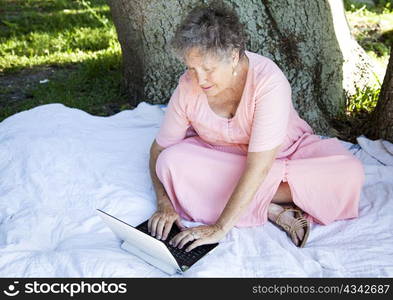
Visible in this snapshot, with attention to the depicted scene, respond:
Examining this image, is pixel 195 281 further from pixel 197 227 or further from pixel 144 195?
pixel 144 195

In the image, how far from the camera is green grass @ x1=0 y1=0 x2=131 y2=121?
4434 mm

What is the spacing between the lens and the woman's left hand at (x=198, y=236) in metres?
2.42

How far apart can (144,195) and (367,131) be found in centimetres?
157

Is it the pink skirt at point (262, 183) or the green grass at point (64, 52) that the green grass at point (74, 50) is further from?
the pink skirt at point (262, 183)

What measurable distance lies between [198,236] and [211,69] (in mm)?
734

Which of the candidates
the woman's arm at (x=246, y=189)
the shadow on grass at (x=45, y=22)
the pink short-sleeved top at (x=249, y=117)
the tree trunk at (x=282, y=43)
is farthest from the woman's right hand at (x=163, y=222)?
the shadow on grass at (x=45, y=22)

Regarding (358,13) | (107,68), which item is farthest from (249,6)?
(358,13)

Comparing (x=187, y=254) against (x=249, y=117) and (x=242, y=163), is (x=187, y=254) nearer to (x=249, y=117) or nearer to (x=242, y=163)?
(x=242, y=163)

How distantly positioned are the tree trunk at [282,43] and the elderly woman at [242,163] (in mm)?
912

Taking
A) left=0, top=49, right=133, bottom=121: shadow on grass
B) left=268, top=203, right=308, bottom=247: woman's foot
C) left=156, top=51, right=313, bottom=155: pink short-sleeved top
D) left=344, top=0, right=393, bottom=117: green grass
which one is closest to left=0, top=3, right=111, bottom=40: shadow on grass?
left=0, top=49, right=133, bottom=121: shadow on grass

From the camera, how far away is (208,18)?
7.61 feet

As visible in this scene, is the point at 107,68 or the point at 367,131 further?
the point at 107,68

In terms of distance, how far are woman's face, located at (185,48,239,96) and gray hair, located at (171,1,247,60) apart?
0.08 ft

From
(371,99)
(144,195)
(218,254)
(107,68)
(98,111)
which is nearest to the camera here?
(218,254)
